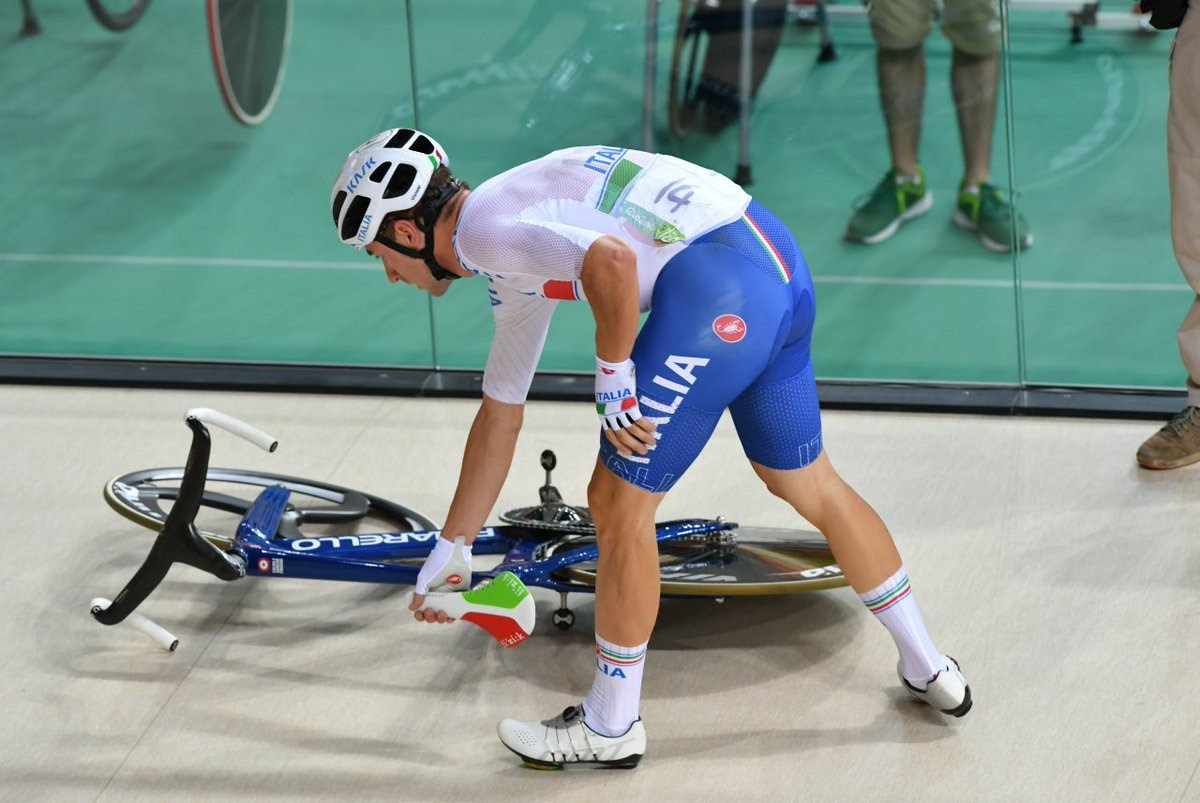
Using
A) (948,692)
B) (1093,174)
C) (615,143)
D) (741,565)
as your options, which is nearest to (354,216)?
(741,565)

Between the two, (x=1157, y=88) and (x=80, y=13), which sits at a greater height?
(x=80, y=13)

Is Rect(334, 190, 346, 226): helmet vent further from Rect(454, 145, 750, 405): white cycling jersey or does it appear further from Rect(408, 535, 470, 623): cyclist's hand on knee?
Rect(408, 535, 470, 623): cyclist's hand on knee

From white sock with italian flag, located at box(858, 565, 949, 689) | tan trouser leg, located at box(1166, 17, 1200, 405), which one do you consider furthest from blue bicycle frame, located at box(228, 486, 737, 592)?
tan trouser leg, located at box(1166, 17, 1200, 405)

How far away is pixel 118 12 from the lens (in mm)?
5820

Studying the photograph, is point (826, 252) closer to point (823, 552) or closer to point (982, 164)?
point (982, 164)

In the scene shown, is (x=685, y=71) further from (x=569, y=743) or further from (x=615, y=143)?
(x=569, y=743)

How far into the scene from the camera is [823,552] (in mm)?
3752

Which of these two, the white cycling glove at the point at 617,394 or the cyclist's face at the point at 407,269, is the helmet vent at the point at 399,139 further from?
the white cycling glove at the point at 617,394

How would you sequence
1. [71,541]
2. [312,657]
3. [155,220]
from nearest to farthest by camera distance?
[312,657], [71,541], [155,220]

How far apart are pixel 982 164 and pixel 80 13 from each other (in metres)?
3.38

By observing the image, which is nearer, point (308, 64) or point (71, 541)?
point (71, 541)

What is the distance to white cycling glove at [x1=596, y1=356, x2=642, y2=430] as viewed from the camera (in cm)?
291

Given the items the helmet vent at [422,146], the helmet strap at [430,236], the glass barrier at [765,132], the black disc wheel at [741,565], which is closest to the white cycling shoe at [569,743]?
the black disc wheel at [741,565]

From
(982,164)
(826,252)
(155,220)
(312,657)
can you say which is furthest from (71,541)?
(982,164)
